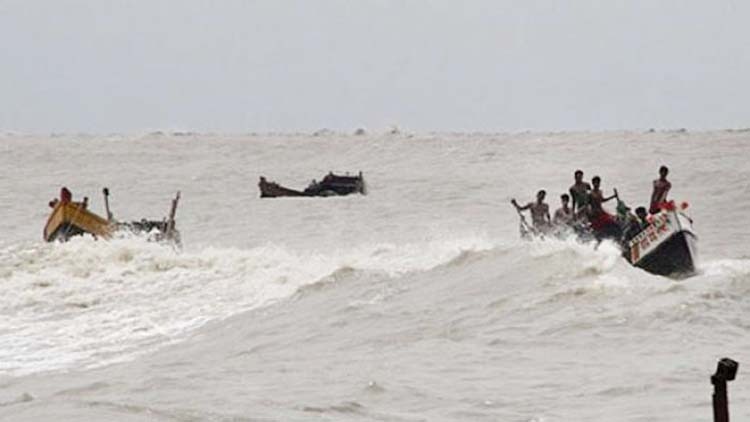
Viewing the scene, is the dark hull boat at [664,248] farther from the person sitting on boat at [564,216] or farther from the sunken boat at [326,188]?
the sunken boat at [326,188]

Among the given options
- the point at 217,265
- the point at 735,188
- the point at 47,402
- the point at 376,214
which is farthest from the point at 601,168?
the point at 47,402

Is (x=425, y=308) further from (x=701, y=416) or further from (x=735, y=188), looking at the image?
(x=735, y=188)

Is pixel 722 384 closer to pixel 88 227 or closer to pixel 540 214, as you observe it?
pixel 540 214

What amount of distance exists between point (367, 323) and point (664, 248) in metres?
4.56

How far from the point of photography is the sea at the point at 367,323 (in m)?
10.1

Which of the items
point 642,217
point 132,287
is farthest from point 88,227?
point 642,217

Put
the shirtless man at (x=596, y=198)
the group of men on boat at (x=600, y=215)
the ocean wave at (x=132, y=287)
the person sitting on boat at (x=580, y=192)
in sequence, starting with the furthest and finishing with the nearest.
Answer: the person sitting on boat at (x=580, y=192) → the group of men on boat at (x=600, y=215) → the shirtless man at (x=596, y=198) → the ocean wave at (x=132, y=287)

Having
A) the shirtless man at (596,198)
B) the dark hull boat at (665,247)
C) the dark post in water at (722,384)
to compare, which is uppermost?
the dark post in water at (722,384)

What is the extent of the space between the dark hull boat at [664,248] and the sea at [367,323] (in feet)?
1.91

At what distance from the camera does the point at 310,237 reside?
116 feet

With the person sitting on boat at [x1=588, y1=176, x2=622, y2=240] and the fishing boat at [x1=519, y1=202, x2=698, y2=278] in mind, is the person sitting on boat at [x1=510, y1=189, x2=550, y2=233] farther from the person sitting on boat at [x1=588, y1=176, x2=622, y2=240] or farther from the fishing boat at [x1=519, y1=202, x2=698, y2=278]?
the fishing boat at [x1=519, y1=202, x2=698, y2=278]

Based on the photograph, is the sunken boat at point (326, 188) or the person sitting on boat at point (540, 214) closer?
the person sitting on boat at point (540, 214)

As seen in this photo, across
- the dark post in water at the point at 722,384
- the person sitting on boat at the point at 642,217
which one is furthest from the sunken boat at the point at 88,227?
the dark post in water at the point at 722,384

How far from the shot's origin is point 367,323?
15539 mm
